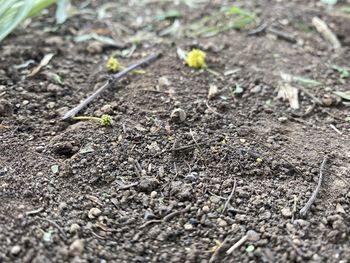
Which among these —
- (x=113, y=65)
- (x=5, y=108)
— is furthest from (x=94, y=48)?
(x=5, y=108)

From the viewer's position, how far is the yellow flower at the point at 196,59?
1.99 meters

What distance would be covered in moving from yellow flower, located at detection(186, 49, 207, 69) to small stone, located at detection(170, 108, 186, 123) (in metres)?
0.33

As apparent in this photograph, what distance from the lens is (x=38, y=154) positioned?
157 centimetres

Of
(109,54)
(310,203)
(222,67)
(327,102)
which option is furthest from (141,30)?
(310,203)

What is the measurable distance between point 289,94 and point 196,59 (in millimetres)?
377

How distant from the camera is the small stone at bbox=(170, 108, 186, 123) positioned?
1.72 m

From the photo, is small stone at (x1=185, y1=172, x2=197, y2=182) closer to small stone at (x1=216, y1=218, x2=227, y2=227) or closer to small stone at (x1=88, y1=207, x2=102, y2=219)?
small stone at (x1=216, y1=218, x2=227, y2=227)

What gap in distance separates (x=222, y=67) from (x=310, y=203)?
2.59ft

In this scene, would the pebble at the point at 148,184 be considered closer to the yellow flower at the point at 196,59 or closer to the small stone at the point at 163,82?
the small stone at the point at 163,82

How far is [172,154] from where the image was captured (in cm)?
160

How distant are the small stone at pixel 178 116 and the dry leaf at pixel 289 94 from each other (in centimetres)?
40

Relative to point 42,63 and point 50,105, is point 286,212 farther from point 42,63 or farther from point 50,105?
point 42,63

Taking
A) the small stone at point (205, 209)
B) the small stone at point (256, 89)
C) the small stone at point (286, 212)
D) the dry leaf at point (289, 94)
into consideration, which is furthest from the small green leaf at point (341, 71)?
the small stone at point (205, 209)

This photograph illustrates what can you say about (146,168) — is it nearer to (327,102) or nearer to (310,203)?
(310,203)
